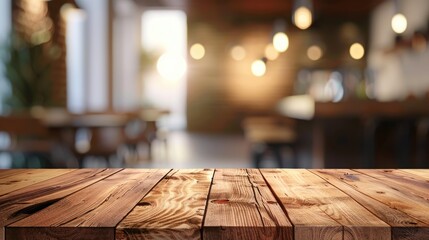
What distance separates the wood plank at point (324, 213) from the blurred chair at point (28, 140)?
321 cm

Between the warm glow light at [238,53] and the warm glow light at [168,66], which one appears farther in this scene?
the warm glow light at [168,66]

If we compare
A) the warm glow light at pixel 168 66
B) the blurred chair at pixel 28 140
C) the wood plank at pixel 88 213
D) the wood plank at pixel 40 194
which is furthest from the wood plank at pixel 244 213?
the warm glow light at pixel 168 66

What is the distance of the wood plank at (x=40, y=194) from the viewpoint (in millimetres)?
936

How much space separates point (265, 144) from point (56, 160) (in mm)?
2164

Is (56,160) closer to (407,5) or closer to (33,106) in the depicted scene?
(33,106)

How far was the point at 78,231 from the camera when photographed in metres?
0.82

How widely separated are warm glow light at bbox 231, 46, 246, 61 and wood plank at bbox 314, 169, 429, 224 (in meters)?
10.3

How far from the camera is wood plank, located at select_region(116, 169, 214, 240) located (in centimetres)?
82

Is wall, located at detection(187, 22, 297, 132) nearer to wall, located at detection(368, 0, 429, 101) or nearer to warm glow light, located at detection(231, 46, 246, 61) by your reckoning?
warm glow light, located at detection(231, 46, 246, 61)

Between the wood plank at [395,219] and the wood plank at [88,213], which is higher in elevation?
the wood plank at [88,213]

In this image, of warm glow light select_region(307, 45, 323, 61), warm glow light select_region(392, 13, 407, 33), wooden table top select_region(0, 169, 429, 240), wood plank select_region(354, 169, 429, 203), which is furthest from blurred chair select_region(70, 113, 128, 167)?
warm glow light select_region(307, 45, 323, 61)

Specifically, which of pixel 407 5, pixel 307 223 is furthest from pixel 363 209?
pixel 407 5

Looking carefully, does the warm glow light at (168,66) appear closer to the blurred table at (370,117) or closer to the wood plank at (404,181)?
the blurred table at (370,117)

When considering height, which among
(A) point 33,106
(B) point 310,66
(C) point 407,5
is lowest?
(A) point 33,106
